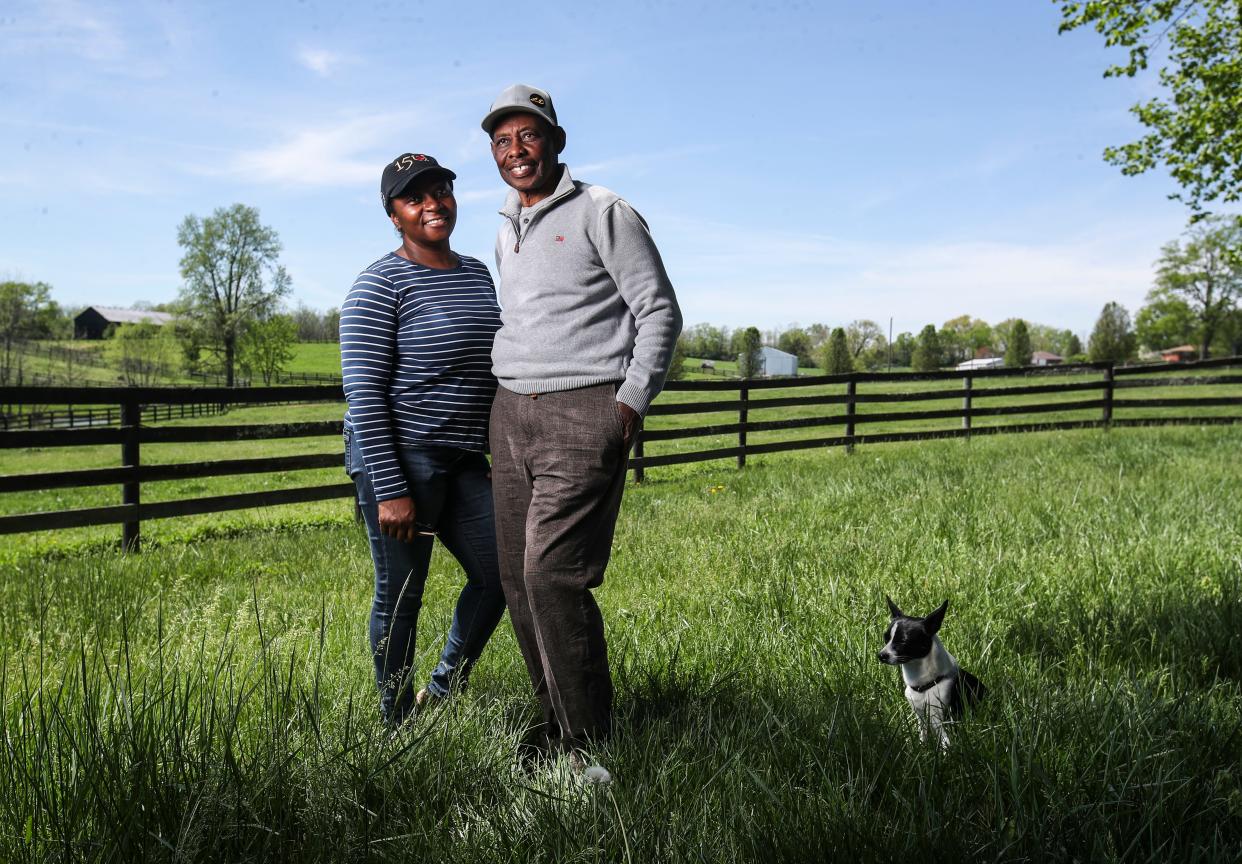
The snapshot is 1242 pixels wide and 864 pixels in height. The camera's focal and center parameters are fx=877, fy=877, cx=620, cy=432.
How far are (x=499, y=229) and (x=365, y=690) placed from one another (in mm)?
1500

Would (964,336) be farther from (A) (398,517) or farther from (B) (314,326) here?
(A) (398,517)

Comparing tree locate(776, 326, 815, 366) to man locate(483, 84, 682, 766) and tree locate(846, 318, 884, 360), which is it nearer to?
tree locate(846, 318, 884, 360)

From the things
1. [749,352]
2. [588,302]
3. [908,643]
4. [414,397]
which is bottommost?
[908,643]

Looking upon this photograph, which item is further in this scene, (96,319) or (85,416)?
(96,319)

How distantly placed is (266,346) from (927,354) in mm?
65404

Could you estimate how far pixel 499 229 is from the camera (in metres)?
2.74

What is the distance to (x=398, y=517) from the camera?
8.75 ft

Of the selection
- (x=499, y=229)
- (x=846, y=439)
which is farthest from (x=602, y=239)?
(x=846, y=439)

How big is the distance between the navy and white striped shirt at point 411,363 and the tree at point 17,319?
2609 inches

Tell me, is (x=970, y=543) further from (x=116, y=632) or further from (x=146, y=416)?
(x=146, y=416)

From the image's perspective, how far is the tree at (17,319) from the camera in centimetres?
6170

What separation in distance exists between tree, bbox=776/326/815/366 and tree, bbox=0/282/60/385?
2892 inches

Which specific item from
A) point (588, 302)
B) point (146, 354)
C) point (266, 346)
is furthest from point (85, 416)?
point (588, 302)

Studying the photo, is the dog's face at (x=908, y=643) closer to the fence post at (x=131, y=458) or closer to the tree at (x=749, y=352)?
the fence post at (x=131, y=458)
